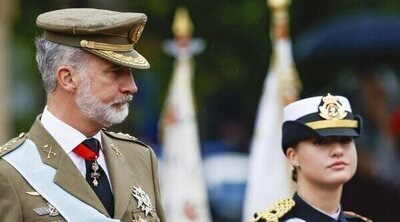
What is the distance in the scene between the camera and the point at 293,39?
902 centimetres

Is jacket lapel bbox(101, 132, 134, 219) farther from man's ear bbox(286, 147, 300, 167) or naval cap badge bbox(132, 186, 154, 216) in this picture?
man's ear bbox(286, 147, 300, 167)

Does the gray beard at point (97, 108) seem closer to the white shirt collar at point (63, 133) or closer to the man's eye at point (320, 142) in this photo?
the white shirt collar at point (63, 133)

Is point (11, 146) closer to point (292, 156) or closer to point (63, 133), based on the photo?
point (63, 133)

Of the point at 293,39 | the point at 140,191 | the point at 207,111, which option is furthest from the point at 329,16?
the point at 140,191

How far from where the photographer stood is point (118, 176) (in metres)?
4.97

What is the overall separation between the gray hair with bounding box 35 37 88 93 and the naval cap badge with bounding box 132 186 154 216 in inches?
18.0

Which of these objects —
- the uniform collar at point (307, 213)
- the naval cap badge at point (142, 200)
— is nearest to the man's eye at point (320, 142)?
the uniform collar at point (307, 213)

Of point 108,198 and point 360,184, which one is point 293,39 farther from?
point 108,198

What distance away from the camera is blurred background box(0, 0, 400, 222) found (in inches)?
348

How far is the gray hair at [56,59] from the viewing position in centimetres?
491

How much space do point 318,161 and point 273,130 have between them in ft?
12.2

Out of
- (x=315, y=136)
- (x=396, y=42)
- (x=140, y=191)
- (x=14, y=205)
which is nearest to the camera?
(x=14, y=205)

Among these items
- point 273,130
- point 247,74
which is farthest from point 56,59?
point 273,130

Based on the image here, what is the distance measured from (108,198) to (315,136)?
103 centimetres
